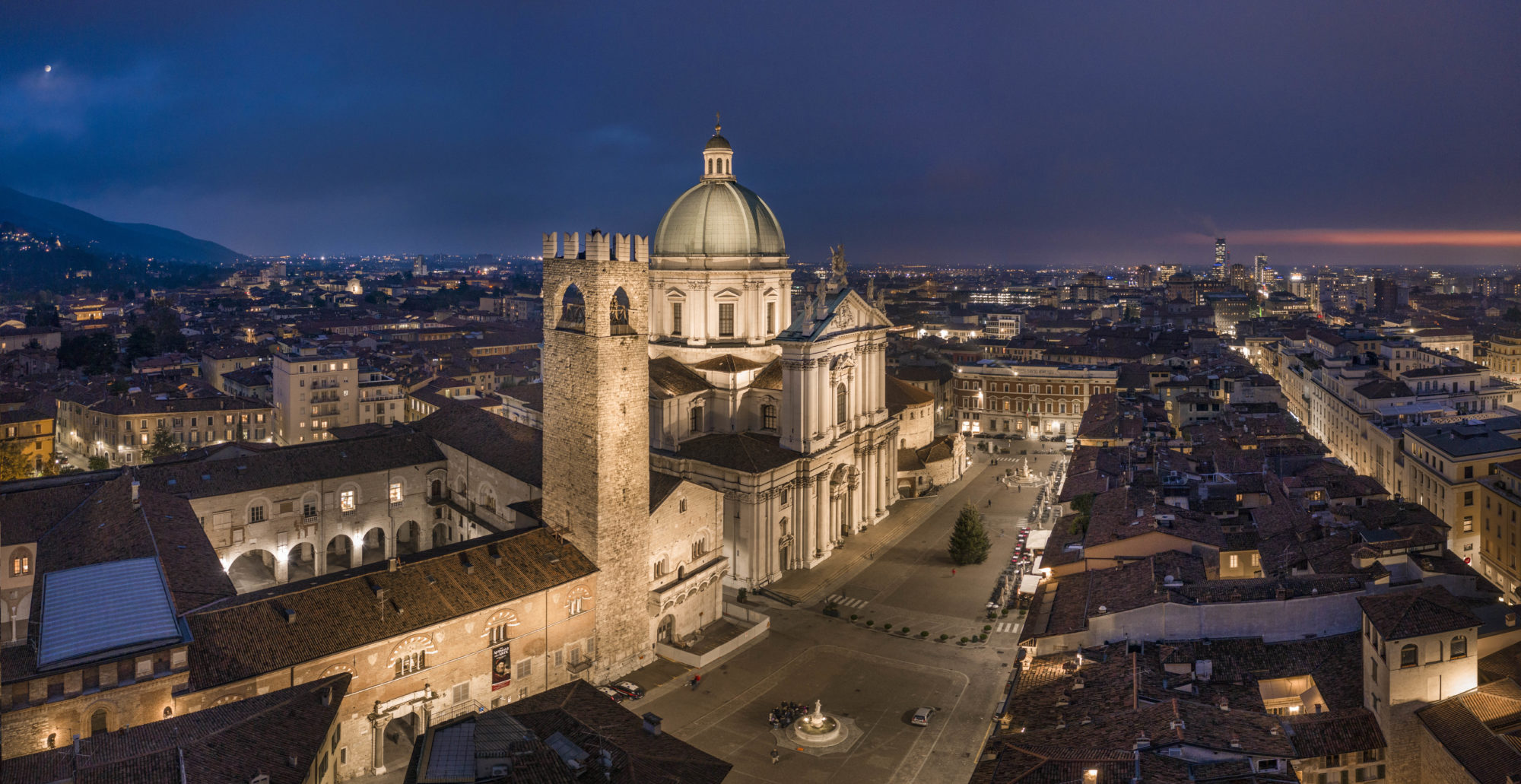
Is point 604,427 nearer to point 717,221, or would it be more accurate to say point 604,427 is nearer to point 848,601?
point 848,601

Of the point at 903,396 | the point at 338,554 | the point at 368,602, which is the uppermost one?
the point at 903,396

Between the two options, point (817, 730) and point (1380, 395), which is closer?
point (817, 730)

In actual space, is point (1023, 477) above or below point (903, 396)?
below

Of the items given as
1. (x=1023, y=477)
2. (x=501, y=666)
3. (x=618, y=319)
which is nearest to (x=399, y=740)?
(x=501, y=666)

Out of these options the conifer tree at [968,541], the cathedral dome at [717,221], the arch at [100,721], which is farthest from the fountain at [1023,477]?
the arch at [100,721]

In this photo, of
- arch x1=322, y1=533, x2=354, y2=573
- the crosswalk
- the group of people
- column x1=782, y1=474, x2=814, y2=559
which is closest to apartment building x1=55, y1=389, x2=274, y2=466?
arch x1=322, y1=533, x2=354, y2=573

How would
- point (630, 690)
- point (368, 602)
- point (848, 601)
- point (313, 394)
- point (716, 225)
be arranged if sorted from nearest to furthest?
point (368, 602)
point (630, 690)
point (848, 601)
point (716, 225)
point (313, 394)

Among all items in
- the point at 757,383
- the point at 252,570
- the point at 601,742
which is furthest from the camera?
the point at 757,383

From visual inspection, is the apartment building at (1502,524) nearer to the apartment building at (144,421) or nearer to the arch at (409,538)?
the arch at (409,538)
